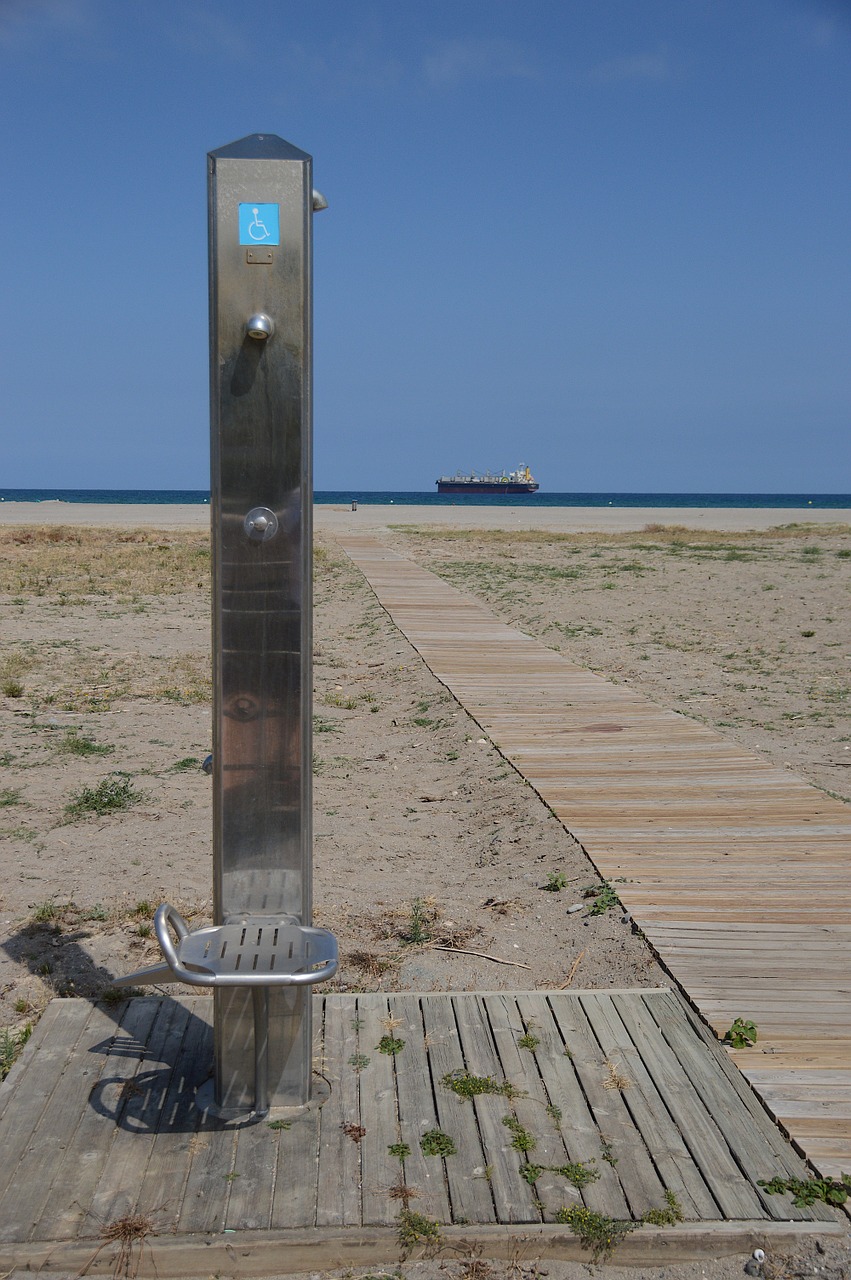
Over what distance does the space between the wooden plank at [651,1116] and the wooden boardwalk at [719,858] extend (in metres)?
0.31

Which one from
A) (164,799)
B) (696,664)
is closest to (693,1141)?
(164,799)

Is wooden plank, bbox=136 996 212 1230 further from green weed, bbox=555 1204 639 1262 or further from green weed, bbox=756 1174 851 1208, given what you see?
green weed, bbox=756 1174 851 1208

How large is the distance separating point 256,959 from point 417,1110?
73cm

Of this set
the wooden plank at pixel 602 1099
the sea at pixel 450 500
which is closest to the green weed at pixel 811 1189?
the wooden plank at pixel 602 1099

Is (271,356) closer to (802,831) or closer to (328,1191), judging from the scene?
(328,1191)

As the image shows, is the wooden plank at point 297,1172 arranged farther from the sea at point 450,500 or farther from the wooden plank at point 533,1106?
the sea at point 450,500

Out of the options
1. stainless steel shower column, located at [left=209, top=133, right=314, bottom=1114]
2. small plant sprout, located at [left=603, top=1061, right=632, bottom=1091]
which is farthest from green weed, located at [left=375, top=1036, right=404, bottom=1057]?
small plant sprout, located at [left=603, top=1061, right=632, bottom=1091]

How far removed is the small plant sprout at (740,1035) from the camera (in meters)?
3.31

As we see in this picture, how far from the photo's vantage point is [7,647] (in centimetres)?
1119

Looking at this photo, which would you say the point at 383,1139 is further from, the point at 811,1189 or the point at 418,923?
the point at 418,923

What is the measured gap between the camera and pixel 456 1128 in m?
2.88

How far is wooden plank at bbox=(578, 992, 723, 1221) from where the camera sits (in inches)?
104

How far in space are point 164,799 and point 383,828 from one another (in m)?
1.29

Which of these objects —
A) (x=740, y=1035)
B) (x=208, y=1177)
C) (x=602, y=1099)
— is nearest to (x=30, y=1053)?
(x=208, y=1177)
